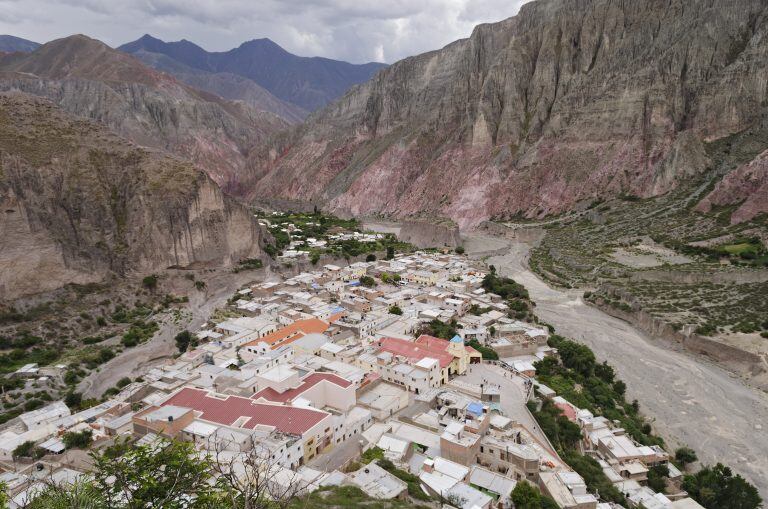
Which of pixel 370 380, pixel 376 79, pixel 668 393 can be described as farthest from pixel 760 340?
pixel 376 79

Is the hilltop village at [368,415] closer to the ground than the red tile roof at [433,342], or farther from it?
closer to the ground

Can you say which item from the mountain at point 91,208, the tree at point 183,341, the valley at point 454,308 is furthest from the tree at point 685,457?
the mountain at point 91,208

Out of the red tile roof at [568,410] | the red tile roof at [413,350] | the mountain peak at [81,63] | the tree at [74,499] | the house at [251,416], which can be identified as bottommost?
the red tile roof at [568,410]

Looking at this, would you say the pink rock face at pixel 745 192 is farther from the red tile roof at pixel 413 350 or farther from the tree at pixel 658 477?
the red tile roof at pixel 413 350

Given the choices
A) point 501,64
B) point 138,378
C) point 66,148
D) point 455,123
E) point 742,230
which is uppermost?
point 501,64

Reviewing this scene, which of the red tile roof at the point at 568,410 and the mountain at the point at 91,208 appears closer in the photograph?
the red tile roof at the point at 568,410

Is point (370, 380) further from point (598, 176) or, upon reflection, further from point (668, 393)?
point (598, 176)

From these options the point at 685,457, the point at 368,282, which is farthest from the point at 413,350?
the point at 368,282

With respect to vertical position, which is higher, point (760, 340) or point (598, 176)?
point (598, 176)

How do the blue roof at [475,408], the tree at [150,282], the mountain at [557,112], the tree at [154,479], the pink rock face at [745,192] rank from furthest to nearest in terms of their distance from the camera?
the mountain at [557,112]
the pink rock face at [745,192]
the tree at [150,282]
the blue roof at [475,408]
the tree at [154,479]
